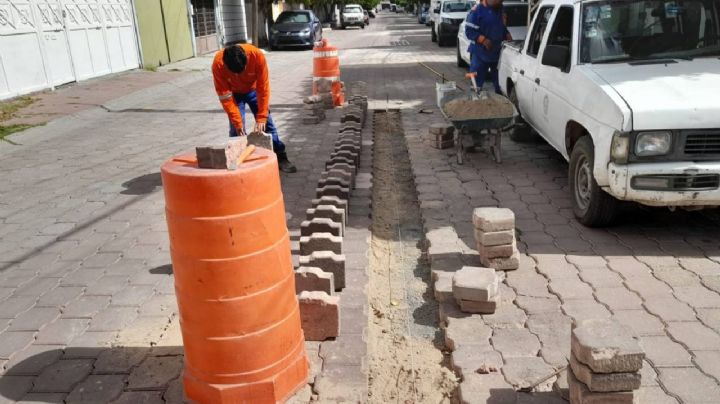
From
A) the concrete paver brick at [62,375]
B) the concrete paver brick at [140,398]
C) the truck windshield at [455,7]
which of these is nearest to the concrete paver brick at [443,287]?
the concrete paver brick at [140,398]

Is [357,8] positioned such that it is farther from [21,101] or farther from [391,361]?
[391,361]

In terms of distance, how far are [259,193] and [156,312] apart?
1.75 meters

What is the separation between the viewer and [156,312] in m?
3.87

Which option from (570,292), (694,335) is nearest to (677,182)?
(570,292)

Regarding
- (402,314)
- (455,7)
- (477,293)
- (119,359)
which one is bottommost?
(402,314)

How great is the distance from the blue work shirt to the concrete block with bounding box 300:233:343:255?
5827mm

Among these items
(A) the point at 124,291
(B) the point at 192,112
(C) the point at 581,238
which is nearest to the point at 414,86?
(B) the point at 192,112

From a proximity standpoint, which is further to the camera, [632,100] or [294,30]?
[294,30]

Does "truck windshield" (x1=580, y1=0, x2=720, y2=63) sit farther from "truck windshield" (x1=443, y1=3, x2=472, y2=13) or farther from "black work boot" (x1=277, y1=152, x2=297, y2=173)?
"truck windshield" (x1=443, y1=3, x2=472, y2=13)

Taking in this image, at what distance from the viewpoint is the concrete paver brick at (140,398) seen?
117 inches

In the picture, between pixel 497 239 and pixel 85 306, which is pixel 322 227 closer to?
pixel 497 239

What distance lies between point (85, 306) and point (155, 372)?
3.61 feet

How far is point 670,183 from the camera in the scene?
4.18m

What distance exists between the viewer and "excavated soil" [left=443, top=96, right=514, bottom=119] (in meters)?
6.62
